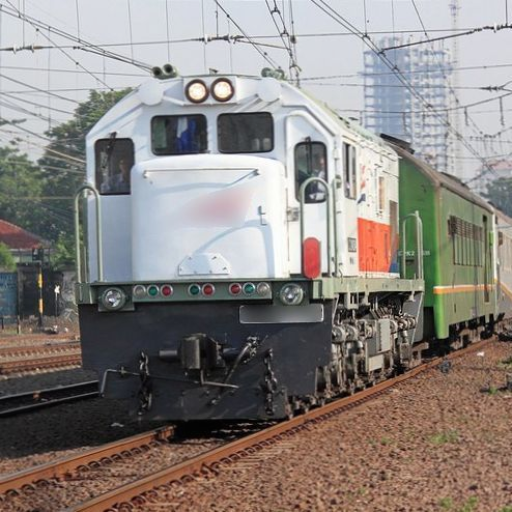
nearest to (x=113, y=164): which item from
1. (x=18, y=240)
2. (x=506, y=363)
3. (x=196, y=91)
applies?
(x=196, y=91)

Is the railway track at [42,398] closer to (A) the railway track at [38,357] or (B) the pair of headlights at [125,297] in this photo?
(B) the pair of headlights at [125,297]

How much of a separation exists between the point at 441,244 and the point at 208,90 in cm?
798

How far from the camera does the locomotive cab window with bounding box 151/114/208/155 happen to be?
11195 mm

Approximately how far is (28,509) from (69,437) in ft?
12.6

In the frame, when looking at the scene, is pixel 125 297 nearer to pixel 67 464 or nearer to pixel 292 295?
pixel 292 295

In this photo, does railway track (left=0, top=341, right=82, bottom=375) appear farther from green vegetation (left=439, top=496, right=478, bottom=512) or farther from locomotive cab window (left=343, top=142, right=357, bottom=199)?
green vegetation (left=439, top=496, right=478, bottom=512)

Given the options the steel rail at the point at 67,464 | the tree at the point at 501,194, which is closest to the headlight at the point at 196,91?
the steel rail at the point at 67,464

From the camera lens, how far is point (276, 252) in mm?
10789

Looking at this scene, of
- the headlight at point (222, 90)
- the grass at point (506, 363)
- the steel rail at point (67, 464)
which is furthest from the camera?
the grass at point (506, 363)

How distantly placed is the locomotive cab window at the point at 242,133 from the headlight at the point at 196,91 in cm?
28

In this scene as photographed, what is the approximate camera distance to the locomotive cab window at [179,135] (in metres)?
11.2

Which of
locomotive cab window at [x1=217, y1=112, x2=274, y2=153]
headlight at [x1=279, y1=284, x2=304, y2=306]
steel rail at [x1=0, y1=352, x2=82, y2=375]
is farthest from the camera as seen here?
steel rail at [x1=0, y1=352, x2=82, y2=375]

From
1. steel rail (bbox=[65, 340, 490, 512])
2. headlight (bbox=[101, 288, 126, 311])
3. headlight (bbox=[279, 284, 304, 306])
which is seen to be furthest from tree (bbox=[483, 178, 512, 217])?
headlight (bbox=[101, 288, 126, 311])

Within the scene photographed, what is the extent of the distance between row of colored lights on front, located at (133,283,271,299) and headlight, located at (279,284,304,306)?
6.8 inches
